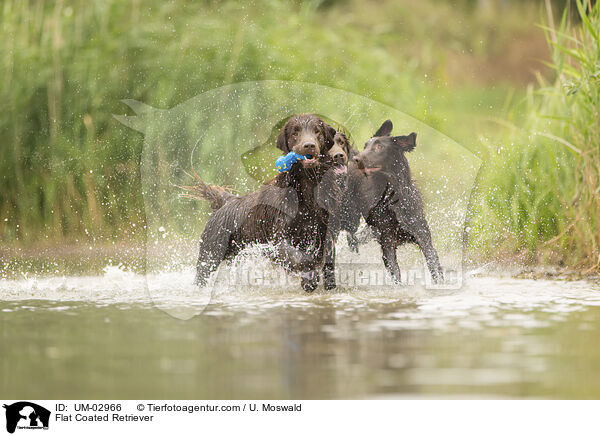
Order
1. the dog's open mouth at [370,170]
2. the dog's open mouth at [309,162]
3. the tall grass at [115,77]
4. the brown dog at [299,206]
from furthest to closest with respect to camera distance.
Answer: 1. the tall grass at [115,77]
2. the dog's open mouth at [370,170]
3. the brown dog at [299,206]
4. the dog's open mouth at [309,162]

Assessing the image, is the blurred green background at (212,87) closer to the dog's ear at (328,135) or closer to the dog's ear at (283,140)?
the dog's ear at (328,135)

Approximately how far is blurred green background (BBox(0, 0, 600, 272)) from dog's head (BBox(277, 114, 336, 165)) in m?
2.18

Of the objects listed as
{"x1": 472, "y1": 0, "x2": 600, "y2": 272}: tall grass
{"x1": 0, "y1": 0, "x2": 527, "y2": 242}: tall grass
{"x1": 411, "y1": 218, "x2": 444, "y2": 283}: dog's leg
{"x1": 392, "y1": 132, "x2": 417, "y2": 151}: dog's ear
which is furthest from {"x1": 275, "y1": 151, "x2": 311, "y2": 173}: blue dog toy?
{"x1": 0, "y1": 0, "x2": 527, "y2": 242}: tall grass

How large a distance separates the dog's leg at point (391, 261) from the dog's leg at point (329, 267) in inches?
23.1

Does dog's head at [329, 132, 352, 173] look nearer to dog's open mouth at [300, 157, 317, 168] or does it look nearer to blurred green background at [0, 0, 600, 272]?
dog's open mouth at [300, 157, 317, 168]

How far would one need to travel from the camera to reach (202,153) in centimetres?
940

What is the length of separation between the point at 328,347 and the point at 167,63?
22.1 ft

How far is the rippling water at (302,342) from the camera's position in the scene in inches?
Result: 127

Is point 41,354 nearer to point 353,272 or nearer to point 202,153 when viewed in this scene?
point 353,272

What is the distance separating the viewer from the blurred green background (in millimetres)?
7223

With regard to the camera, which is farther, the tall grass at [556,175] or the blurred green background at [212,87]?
the blurred green background at [212,87]
